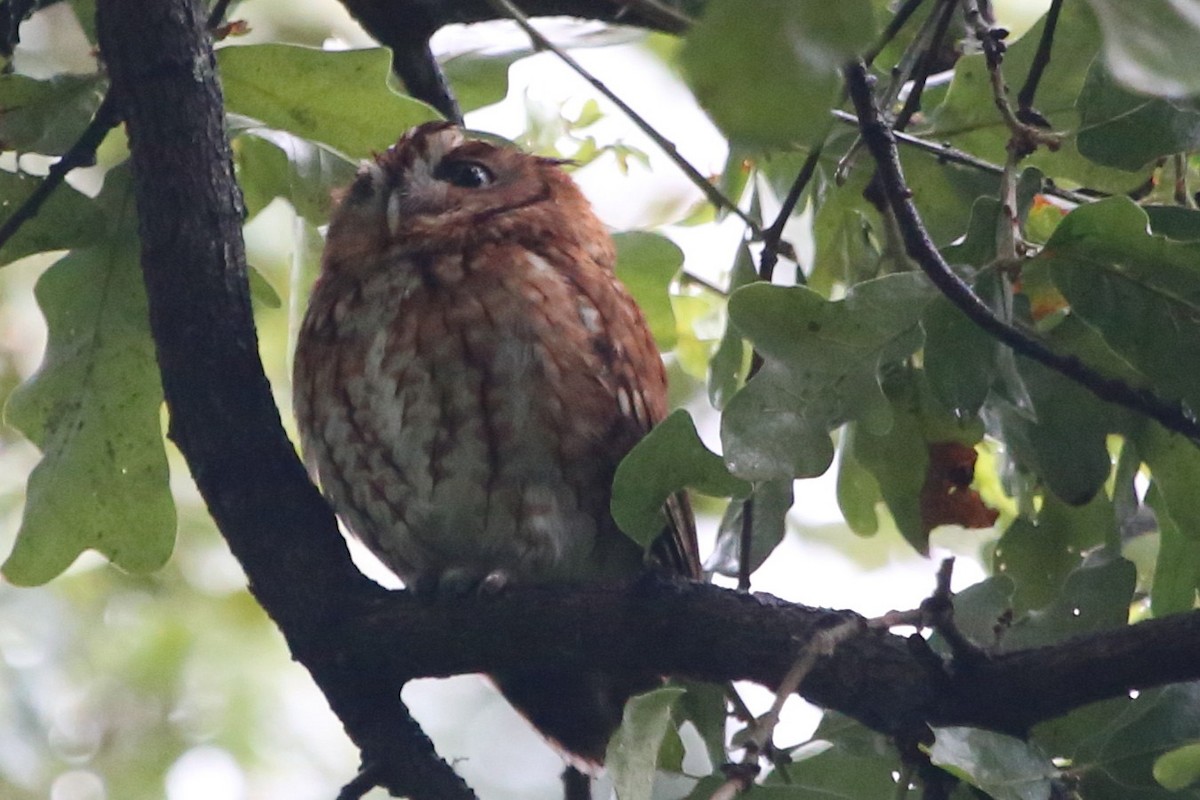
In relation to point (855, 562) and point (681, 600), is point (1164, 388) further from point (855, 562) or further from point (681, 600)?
point (855, 562)

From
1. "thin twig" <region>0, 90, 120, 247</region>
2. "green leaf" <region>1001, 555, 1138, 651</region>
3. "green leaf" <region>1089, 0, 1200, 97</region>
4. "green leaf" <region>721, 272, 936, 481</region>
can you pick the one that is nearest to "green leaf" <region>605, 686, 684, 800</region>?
"green leaf" <region>721, 272, 936, 481</region>

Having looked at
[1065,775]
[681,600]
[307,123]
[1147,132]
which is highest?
[307,123]

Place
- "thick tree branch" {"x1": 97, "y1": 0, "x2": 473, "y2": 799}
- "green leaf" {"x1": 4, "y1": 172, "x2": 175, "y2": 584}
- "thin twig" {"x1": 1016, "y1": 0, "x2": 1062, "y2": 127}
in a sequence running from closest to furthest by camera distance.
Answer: "thin twig" {"x1": 1016, "y1": 0, "x2": 1062, "y2": 127}
"thick tree branch" {"x1": 97, "y1": 0, "x2": 473, "y2": 799}
"green leaf" {"x1": 4, "y1": 172, "x2": 175, "y2": 584}

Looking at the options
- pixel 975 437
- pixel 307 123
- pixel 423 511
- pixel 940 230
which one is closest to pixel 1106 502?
pixel 975 437

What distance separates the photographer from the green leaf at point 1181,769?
5.27 ft

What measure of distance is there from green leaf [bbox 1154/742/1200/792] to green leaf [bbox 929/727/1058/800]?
0.17 meters

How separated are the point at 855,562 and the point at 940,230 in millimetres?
1961

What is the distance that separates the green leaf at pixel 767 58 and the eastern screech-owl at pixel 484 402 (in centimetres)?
120

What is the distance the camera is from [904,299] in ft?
4.97

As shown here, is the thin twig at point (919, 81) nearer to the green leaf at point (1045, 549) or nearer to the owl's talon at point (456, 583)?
the green leaf at point (1045, 549)

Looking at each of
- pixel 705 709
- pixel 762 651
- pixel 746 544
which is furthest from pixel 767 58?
pixel 705 709

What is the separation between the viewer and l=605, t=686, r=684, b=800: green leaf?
1426 millimetres

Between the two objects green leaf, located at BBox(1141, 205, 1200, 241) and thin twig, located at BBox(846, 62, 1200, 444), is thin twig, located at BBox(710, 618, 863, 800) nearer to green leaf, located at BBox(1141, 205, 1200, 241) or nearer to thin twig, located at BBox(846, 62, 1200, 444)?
thin twig, located at BBox(846, 62, 1200, 444)

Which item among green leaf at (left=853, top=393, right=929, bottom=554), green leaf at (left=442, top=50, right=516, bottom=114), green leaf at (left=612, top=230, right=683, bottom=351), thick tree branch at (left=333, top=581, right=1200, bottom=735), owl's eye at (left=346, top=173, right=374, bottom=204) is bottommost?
thick tree branch at (left=333, top=581, right=1200, bottom=735)
